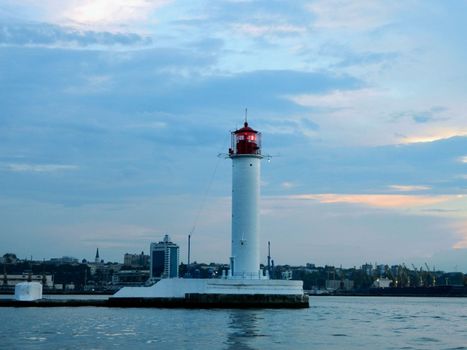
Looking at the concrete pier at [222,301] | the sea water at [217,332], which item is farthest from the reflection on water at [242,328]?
the concrete pier at [222,301]

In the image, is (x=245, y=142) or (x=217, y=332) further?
(x=245, y=142)

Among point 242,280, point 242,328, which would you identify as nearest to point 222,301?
point 242,280

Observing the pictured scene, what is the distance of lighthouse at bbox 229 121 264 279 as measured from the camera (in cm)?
6316

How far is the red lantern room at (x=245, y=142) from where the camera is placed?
65.4m

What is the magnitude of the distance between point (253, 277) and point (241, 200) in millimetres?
A: 6027

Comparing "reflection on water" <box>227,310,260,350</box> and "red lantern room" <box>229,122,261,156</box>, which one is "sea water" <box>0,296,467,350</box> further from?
"red lantern room" <box>229,122,261,156</box>

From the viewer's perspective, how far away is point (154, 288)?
215 feet

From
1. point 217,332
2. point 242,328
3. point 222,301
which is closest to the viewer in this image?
point 217,332

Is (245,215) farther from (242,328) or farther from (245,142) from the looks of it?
(242,328)

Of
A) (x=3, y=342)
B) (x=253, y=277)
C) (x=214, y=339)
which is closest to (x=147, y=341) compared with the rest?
(x=214, y=339)

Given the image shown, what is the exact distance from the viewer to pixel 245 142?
6575 centimetres

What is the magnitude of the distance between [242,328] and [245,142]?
2458 cm

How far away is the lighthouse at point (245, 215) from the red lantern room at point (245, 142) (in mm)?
80

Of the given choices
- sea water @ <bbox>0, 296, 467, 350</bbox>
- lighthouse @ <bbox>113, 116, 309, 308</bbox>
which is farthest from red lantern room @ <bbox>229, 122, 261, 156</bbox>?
sea water @ <bbox>0, 296, 467, 350</bbox>
